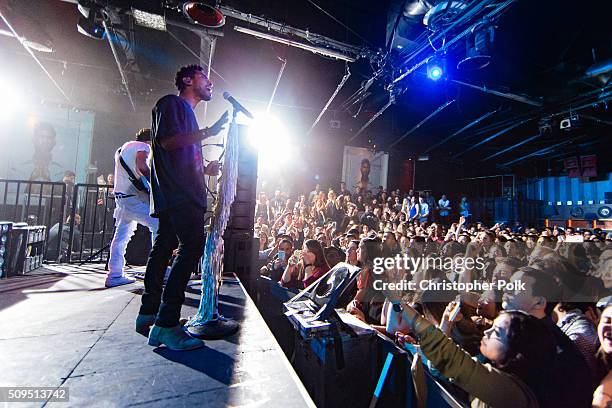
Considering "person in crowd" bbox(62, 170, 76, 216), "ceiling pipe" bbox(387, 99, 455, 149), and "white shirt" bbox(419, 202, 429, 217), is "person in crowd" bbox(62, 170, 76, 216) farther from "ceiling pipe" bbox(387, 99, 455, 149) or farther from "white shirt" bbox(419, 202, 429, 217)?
"ceiling pipe" bbox(387, 99, 455, 149)

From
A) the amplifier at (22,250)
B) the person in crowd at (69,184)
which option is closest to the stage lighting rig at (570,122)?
the amplifier at (22,250)

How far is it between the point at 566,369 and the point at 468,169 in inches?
715

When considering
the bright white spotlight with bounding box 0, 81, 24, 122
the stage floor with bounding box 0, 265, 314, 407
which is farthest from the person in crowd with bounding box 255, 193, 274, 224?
the bright white spotlight with bounding box 0, 81, 24, 122

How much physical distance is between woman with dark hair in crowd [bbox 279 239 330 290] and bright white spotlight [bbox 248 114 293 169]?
397 inches

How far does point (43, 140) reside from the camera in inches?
386

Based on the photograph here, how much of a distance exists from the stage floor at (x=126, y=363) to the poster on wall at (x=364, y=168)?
550 inches

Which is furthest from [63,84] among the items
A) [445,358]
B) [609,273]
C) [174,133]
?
[609,273]

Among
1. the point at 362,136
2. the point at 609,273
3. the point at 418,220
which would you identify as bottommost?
the point at 609,273

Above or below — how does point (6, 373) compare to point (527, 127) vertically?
below

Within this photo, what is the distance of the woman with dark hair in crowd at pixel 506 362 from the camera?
1.35 metres

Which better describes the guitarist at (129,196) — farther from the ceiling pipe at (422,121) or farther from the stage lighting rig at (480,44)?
the ceiling pipe at (422,121)

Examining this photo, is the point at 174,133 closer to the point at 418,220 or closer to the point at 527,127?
the point at 418,220

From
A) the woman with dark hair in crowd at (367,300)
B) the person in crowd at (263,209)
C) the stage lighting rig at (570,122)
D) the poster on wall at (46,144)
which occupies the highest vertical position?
the stage lighting rig at (570,122)

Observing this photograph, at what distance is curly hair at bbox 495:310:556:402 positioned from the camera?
53.7 inches
